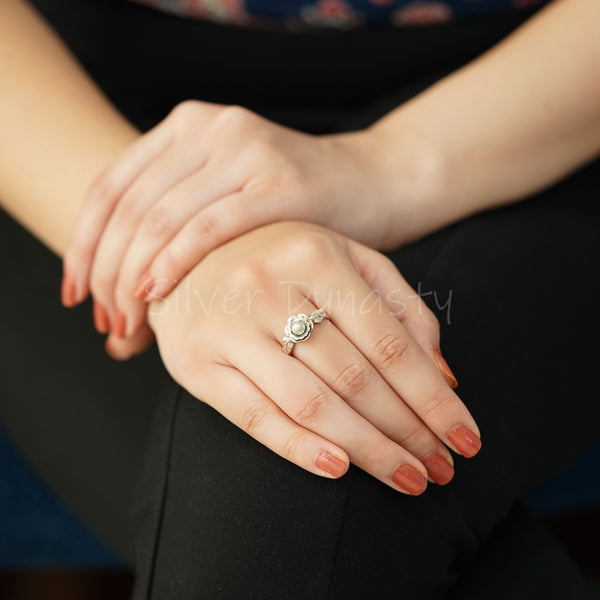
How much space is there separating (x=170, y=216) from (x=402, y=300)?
23 centimetres

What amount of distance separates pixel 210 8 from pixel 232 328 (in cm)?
53

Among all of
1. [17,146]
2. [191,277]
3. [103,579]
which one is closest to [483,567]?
[191,277]

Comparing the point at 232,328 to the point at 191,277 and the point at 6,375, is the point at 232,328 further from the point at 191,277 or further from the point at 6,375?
the point at 6,375

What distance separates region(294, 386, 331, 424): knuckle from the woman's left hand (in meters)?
0.18

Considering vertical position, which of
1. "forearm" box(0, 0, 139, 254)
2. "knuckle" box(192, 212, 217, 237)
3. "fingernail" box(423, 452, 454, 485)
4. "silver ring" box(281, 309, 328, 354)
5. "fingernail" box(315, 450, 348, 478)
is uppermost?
"forearm" box(0, 0, 139, 254)

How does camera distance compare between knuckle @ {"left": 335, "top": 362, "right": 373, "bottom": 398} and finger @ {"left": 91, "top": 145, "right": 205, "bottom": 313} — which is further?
finger @ {"left": 91, "top": 145, "right": 205, "bottom": 313}

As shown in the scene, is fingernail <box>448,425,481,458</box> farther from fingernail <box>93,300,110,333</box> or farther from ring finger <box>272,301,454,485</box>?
fingernail <box>93,300,110,333</box>

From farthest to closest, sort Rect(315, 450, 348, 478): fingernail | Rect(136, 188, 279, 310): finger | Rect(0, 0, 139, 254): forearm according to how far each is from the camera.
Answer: Rect(0, 0, 139, 254): forearm < Rect(136, 188, 279, 310): finger < Rect(315, 450, 348, 478): fingernail

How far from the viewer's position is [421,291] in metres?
0.58

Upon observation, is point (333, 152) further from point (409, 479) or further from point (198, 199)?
point (409, 479)

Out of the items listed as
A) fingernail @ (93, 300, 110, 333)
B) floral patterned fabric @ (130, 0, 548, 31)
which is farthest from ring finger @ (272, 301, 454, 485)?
floral patterned fabric @ (130, 0, 548, 31)

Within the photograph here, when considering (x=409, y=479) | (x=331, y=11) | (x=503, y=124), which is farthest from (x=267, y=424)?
(x=331, y=11)

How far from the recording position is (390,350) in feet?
1.65

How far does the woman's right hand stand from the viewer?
49cm
